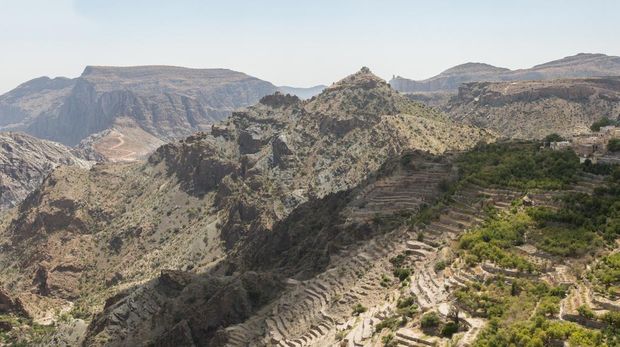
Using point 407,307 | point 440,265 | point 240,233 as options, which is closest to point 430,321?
point 407,307

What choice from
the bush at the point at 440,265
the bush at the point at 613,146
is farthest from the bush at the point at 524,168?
the bush at the point at 440,265

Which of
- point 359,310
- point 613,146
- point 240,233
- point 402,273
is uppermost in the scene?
point 613,146

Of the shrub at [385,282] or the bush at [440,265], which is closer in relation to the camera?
the bush at [440,265]

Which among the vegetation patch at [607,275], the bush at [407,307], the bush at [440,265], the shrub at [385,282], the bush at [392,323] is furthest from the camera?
the shrub at [385,282]

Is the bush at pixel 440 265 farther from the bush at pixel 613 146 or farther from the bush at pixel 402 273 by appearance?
the bush at pixel 613 146

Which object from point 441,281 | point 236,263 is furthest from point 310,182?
point 441,281

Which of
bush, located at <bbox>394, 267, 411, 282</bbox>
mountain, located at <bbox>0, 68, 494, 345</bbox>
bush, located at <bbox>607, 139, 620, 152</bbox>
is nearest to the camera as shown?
bush, located at <bbox>394, 267, 411, 282</bbox>

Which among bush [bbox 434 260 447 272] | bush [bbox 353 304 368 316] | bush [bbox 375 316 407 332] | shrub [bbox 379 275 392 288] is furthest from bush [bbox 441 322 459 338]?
shrub [bbox 379 275 392 288]

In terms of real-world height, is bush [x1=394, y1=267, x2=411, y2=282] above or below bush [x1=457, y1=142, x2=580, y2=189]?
below

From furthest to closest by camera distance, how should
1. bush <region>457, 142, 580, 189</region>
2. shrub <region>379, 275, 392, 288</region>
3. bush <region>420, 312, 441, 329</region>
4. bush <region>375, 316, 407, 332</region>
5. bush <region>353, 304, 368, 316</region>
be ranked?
1. bush <region>457, 142, 580, 189</region>
2. shrub <region>379, 275, 392, 288</region>
3. bush <region>353, 304, 368, 316</region>
4. bush <region>375, 316, 407, 332</region>
5. bush <region>420, 312, 441, 329</region>

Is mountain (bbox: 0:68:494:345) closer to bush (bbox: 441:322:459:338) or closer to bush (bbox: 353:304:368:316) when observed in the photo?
bush (bbox: 353:304:368:316)

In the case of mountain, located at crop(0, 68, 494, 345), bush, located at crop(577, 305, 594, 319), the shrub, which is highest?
bush, located at crop(577, 305, 594, 319)

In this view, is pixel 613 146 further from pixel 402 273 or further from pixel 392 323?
pixel 392 323

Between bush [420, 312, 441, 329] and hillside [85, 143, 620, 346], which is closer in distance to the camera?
hillside [85, 143, 620, 346]
